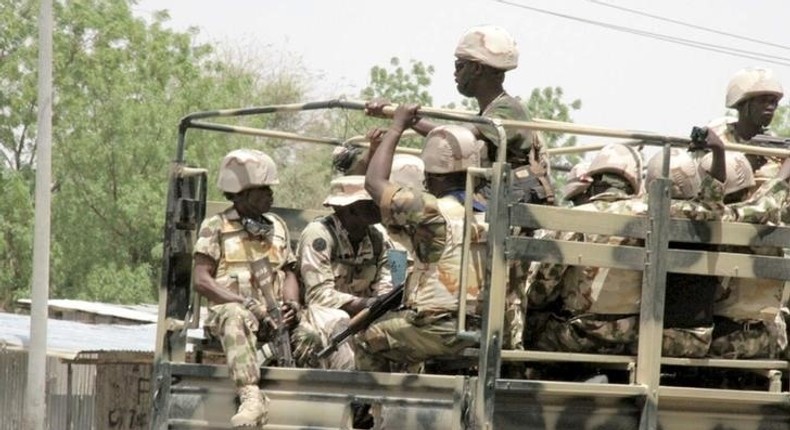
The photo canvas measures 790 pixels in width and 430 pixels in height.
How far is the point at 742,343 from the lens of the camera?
7.37m

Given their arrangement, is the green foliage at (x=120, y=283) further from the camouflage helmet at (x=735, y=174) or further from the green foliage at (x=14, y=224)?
the camouflage helmet at (x=735, y=174)

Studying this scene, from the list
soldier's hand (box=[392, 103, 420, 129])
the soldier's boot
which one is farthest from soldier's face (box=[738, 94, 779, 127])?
the soldier's boot

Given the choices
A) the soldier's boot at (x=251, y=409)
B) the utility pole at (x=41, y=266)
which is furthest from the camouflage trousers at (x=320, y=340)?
the utility pole at (x=41, y=266)

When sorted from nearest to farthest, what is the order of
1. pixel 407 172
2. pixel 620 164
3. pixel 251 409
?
pixel 251 409
pixel 620 164
pixel 407 172

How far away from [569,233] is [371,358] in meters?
0.92

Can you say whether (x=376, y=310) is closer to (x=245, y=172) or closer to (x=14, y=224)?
(x=245, y=172)

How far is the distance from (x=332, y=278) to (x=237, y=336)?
0.88 metres

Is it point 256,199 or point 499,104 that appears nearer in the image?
point 499,104

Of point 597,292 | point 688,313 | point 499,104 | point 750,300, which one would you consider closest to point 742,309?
point 750,300

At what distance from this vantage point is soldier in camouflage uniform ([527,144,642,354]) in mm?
7066

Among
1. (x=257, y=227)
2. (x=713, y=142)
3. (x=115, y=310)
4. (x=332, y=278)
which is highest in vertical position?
(x=713, y=142)

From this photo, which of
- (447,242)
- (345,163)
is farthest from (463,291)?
(345,163)

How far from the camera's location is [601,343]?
7.13 meters

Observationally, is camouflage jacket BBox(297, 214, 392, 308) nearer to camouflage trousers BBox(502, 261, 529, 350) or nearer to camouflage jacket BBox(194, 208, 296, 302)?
camouflage jacket BBox(194, 208, 296, 302)
